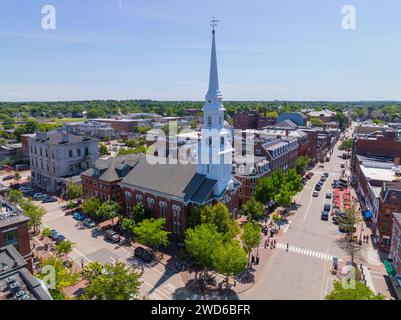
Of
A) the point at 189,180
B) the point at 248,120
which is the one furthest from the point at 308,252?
the point at 248,120

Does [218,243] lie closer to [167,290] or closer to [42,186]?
[167,290]

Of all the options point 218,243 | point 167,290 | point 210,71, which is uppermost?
point 210,71

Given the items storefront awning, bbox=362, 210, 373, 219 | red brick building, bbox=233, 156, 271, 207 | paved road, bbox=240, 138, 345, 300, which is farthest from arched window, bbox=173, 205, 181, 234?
storefront awning, bbox=362, 210, 373, 219

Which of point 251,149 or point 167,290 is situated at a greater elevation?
point 251,149

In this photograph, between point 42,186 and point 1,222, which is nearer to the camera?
point 1,222

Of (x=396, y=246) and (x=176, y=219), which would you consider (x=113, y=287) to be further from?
(x=396, y=246)

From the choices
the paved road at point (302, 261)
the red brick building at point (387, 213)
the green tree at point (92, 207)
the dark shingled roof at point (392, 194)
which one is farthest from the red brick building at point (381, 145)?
the green tree at point (92, 207)
